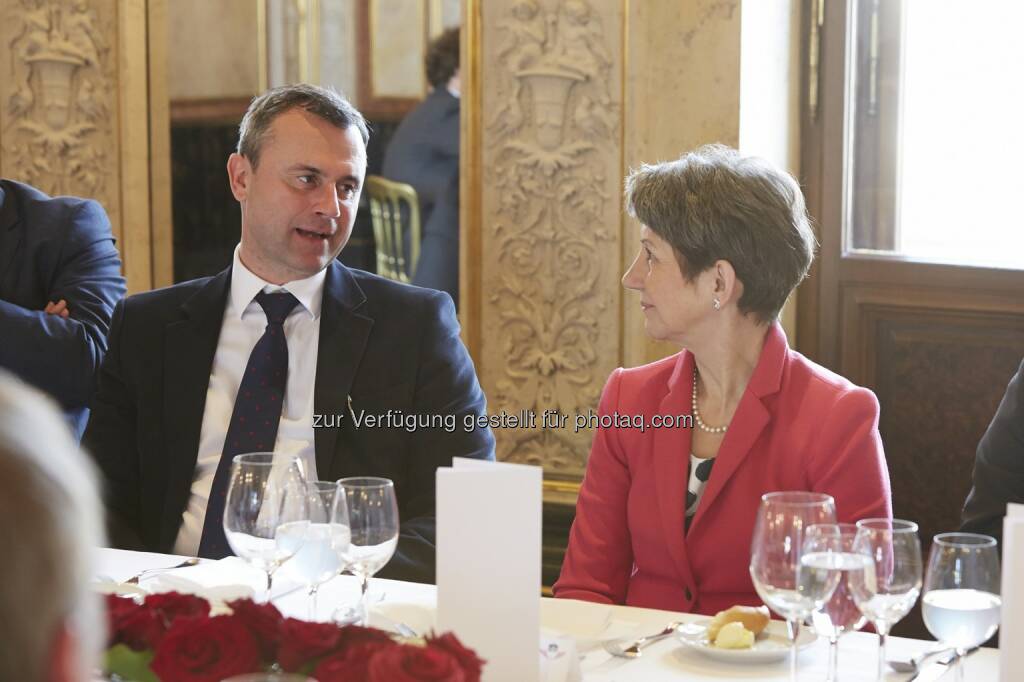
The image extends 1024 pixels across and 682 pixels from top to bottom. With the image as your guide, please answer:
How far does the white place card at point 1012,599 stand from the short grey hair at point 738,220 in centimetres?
103

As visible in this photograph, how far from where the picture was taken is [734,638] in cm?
182

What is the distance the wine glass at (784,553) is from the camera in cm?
162

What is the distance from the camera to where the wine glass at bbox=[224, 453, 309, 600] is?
183cm

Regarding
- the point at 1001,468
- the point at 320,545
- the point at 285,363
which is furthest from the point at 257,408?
the point at 1001,468

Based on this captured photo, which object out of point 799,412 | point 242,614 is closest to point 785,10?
point 799,412

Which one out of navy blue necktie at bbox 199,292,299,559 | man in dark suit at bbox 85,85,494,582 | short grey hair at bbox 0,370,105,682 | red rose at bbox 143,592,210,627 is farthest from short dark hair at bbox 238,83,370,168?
short grey hair at bbox 0,370,105,682

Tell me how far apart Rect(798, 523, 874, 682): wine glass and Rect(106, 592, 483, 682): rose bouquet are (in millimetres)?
462

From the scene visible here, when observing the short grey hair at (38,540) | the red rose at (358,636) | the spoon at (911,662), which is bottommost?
the spoon at (911,662)

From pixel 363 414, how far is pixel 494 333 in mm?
1610

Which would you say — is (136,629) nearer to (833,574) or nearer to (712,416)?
(833,574)

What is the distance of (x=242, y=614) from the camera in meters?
1.42

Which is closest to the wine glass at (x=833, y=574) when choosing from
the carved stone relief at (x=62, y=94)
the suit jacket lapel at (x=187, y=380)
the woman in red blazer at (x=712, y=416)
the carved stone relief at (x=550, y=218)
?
the woman in red blazer at (x=712, y=416)

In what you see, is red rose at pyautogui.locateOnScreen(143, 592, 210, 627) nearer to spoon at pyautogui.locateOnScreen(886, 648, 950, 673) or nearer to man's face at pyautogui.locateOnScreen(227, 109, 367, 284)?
spoon at pyautogui.locateOnScreen(886, 648, 950, 673)

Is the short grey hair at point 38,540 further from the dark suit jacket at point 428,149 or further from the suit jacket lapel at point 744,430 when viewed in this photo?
the dark suit jacket at point 428,149
